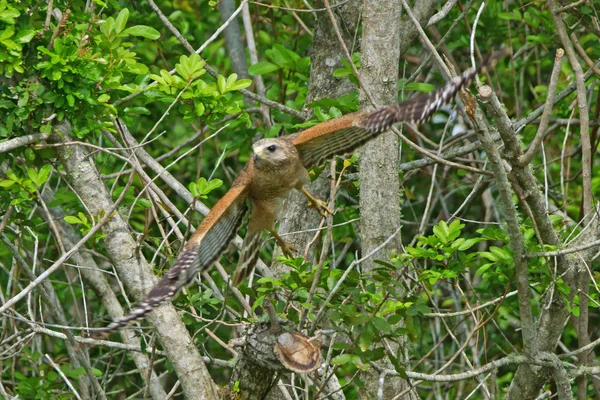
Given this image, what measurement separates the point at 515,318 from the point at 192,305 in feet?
10.7

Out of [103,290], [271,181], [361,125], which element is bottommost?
[103,290]

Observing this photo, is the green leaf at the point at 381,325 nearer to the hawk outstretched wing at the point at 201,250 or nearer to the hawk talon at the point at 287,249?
the hawk outstretched wing at the point at 201,250

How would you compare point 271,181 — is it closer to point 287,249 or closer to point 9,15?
point 287,249

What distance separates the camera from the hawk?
4504 mm

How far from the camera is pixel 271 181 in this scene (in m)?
5.51

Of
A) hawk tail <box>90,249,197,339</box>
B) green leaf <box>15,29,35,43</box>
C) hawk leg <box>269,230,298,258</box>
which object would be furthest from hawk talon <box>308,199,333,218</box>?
green leaf <box>15,29,35,43</box>

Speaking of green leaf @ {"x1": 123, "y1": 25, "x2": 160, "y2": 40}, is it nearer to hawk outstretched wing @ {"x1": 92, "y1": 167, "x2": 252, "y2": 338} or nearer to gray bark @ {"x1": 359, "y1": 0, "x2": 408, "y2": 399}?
hawk outstretched wing @ {"x1": 92, "y1": 167, "x2": 252, "y2": 338}

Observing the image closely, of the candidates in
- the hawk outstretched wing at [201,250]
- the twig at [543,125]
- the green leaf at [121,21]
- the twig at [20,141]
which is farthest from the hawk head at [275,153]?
the twig at [543,125]

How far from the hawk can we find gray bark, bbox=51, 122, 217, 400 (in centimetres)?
34

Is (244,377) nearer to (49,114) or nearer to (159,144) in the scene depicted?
(49,114)

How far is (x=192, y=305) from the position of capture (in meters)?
4.92

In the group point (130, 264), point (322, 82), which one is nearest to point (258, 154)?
point (322, 82)

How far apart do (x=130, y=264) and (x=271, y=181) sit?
1056 millimetres

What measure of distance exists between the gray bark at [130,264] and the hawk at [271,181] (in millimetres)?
336
